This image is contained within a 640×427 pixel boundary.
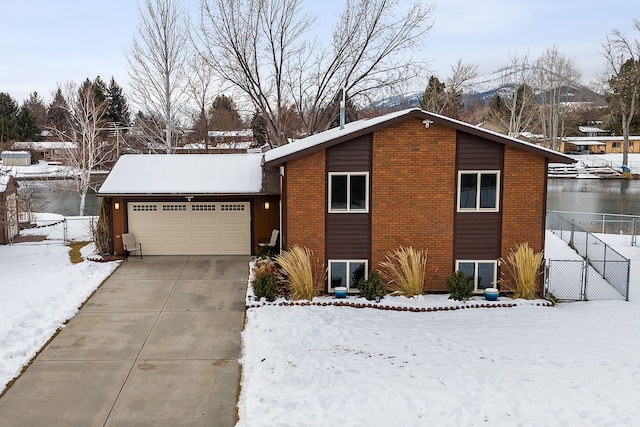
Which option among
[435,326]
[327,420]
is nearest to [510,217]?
[435,326]

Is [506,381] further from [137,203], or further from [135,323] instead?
[137,203]

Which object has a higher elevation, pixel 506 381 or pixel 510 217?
pixel 510 217

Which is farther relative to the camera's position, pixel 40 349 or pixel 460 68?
pixel 460 68

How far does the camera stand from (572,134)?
7338 centimetres

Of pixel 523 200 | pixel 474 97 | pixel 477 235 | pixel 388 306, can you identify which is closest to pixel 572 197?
pixel 523 200

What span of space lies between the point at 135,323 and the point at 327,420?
5.65m

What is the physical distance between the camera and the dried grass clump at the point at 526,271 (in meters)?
12.7

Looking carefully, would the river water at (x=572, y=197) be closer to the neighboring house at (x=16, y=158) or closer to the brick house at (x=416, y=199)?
the neighboring house at (x=16, y=158)

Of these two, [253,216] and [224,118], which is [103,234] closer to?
[253,216]

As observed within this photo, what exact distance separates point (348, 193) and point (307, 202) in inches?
41.9

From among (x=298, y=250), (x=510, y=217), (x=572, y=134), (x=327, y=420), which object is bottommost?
(x=327, y=420)

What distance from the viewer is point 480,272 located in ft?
43.6

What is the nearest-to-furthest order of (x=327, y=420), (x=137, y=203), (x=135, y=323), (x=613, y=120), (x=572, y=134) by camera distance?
(x=327, y=420), (x=135, y=323), (x=137, y=203), (x=613, y=120), (x=572, y=134)

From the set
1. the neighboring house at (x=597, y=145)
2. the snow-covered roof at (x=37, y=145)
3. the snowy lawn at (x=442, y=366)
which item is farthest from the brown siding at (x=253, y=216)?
the neighboring house at (x=597, y=145)
